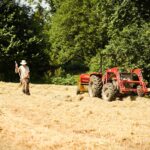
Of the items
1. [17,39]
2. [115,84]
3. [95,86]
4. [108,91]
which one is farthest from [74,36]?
[108,91]

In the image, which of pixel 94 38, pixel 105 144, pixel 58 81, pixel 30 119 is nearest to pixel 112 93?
pixel 30 119

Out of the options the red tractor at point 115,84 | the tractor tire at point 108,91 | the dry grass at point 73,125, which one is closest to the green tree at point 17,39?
the red tractor at point 115,84

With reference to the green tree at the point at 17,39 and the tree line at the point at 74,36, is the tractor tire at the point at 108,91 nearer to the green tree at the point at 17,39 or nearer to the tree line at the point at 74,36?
the tree line at the point at 74,36

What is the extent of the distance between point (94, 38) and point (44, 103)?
32217mm

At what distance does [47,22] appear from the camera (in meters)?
60.7

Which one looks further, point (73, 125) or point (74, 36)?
point (74, 36)

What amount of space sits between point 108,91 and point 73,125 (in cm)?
683

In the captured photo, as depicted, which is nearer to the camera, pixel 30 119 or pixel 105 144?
pixel 105 144

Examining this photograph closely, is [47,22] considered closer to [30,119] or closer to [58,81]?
[58,81]

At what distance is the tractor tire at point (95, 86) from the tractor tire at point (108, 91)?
0.63 metres

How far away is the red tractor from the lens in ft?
66.8

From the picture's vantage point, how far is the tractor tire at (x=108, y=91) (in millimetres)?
20172

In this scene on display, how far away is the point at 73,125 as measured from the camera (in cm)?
1365

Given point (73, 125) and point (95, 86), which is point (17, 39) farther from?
point (73, 125)
